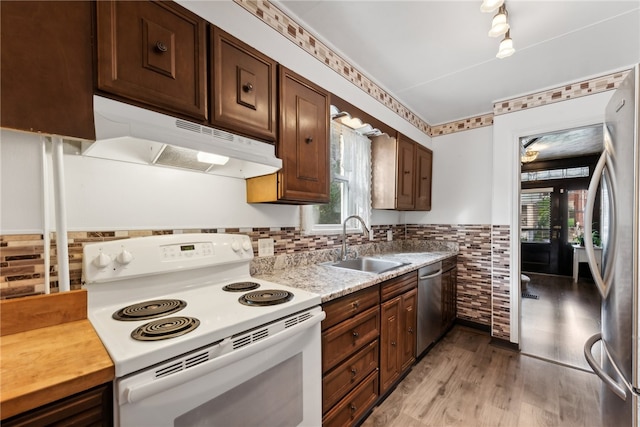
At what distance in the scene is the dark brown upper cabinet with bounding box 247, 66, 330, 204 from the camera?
147cm

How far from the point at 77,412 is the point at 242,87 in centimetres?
129

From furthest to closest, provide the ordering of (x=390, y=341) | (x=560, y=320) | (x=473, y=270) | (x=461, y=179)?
1. (x=560, y=320)
2. (x=461, y=179)
3. (x=473, y=270)
4. (x=390, y=341)

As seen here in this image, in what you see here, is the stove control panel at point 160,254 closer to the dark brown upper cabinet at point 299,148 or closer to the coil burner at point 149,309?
the coil burner at point 149,309

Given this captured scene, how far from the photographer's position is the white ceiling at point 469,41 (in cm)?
153

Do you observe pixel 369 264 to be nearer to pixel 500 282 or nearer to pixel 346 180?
pixel 346 180

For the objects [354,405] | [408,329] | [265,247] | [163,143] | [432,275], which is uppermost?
[163,143]

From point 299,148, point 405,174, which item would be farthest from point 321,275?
point 405,174

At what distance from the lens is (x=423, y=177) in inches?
124

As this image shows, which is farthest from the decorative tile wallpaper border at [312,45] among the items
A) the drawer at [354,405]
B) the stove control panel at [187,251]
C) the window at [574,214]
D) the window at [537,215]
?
the window at [574,214]

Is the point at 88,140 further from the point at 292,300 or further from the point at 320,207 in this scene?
the point at 320,207

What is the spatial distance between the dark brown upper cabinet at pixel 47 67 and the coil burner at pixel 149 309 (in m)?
0.63

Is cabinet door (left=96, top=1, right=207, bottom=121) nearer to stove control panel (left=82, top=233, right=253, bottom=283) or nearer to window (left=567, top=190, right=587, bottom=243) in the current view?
stove control panel (left=82, top=233, right=253, bottom=283)

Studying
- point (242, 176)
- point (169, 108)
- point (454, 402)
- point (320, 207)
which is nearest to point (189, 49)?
point (169, 108)

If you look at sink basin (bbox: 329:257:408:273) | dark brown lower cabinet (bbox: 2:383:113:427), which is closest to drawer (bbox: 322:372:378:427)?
sink basin (bbox: 329:257:408:273)
